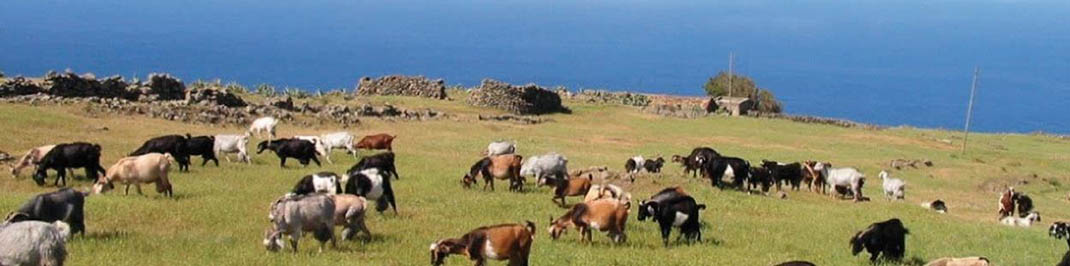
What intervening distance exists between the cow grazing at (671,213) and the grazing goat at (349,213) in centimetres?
474

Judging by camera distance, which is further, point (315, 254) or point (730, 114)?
point (730, 114)

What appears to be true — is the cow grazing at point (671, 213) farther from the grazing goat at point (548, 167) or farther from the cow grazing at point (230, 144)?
the cow grazing at point (230, 144)

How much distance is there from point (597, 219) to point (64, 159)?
12442mm

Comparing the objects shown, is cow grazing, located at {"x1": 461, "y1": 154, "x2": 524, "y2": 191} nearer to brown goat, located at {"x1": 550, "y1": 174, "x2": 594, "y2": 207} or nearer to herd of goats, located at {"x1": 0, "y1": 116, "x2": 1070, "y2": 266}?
herd of goats, located at {"x1": 0, "y1": 116, "x2": 1070, "y2": 266}

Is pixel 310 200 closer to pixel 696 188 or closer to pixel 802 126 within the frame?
pixel 696 188

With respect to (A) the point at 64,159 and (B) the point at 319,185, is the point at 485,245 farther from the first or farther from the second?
(A) the point at 64,159

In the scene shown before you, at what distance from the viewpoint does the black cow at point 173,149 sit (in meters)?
28.8

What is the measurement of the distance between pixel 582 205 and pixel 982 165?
115 ft

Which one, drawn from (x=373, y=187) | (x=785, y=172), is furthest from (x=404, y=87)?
(x=373, y=187)

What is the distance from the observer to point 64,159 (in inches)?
969

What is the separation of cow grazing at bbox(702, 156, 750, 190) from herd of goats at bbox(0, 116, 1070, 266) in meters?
0.03

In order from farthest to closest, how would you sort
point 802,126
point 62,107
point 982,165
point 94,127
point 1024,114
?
point 1024,114 → point 802,126 → point 982,165 → point 62,107 → point 94,127

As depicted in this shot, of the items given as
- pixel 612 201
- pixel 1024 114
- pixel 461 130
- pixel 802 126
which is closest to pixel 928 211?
pixel 612 201

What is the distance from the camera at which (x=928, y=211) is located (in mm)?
29484
